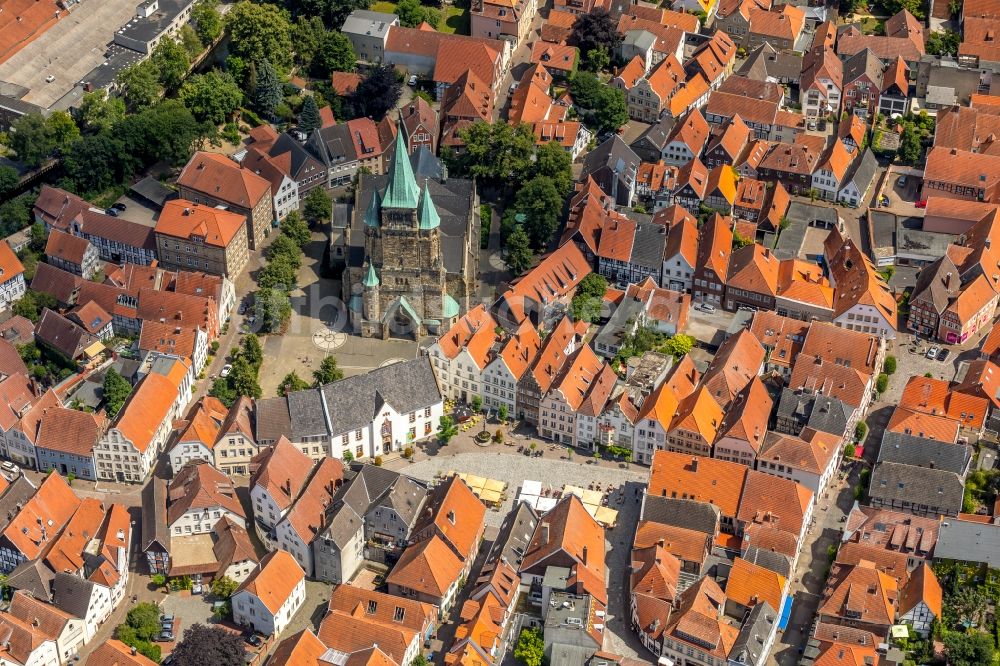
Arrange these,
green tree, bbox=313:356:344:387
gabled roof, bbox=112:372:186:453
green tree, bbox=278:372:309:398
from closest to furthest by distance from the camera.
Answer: gabled roof, bbox=112:372:186:453 < green tree, bbox=278:372:309:398 < green tree, bbox=313:356:344:387

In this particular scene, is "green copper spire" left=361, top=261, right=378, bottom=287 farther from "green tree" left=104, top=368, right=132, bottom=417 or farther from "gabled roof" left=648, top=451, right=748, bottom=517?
"gabled roof" left=648, top=451, right=748, bottom=517

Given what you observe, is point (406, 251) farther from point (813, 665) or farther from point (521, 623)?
point (813, 665)

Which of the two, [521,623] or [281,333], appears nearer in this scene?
[521,623]

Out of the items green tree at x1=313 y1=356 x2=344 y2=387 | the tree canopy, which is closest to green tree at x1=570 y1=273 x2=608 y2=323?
green tree at x1=313 y1=356 x2=344 y2=387

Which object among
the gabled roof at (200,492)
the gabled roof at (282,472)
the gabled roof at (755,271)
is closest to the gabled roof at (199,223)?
the gabled roof at (200,492)

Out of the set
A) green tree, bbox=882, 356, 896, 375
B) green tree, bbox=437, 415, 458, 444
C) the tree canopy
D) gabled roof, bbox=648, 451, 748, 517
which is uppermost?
green tree, bbox=882, 356, 896, 375

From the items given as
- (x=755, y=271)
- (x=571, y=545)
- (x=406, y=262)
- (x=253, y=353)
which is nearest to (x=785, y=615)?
(x=571, y=545)

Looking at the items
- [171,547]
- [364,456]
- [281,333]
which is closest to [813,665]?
[364,456]
